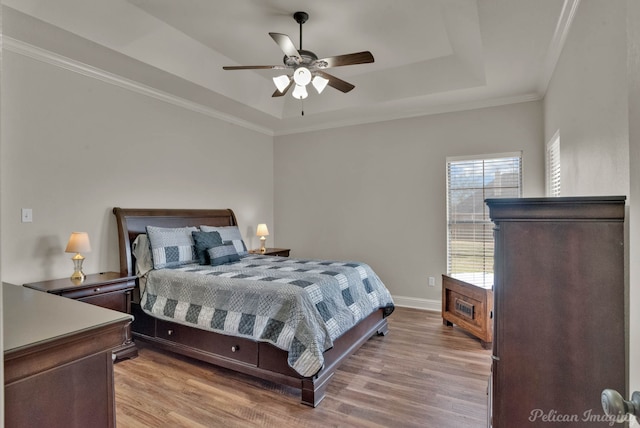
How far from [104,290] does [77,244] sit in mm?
466

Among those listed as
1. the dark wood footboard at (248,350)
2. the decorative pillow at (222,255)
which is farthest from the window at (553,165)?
the decorative pillow at (222,255)

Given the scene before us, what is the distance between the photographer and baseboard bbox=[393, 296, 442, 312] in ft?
15.3

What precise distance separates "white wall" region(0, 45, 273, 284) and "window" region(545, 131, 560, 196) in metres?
4.03

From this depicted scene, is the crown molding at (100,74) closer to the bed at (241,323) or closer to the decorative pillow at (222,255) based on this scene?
the bed at (241,323)

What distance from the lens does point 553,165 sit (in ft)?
11.7

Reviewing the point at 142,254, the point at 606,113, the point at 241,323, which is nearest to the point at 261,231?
the point at 142,254

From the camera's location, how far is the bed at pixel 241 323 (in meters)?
2.51

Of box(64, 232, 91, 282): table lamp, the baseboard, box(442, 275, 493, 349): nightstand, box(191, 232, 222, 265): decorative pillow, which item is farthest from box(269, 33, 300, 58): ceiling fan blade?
the baseboard

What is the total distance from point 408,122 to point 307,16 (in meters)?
2.23

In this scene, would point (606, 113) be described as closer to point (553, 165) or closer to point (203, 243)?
point (553, 165)

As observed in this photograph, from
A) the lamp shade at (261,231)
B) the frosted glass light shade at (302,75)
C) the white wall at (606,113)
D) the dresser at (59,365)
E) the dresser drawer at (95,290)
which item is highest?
the frosted glass light shade at (302,75)

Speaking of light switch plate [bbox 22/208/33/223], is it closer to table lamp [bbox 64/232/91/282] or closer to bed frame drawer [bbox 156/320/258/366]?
table lamp [bbox 64/232/91/282]

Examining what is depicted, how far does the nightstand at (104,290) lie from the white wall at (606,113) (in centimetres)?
314

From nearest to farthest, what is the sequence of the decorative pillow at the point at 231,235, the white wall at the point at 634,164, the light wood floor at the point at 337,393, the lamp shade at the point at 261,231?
the white wall at the point at 634,164, the light wood floor at the point at 337,393, the decorative pillow at the point at 231,235, the lamp shade at the point at 261,231
